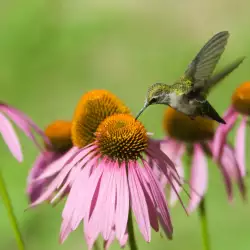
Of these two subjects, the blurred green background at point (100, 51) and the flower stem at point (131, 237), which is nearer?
the flower stem at point (131, 237)

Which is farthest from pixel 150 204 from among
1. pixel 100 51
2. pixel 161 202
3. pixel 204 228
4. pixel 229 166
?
pixel 100 51

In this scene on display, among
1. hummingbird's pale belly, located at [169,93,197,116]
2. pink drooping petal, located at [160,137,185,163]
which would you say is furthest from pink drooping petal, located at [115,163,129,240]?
pink drooping petal, located at [160,137,185,163]

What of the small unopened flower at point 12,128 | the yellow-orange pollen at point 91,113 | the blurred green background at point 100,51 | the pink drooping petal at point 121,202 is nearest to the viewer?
the pink drooping petal at point 121,202

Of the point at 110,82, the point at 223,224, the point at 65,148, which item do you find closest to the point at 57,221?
the point at 223,224

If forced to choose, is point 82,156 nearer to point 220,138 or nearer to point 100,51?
point 220,138

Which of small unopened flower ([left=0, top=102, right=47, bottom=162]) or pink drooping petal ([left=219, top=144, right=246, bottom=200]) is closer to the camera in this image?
small unopened flower ([left=0, top=102, right=47, bottom=162])

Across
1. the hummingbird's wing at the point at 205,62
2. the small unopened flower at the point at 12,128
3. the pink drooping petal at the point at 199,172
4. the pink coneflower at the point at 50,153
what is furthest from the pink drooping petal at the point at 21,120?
the pink drooping petal at the point at 199,172

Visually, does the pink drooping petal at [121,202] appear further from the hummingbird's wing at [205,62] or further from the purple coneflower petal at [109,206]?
the hummingbird's wing at [205,62]

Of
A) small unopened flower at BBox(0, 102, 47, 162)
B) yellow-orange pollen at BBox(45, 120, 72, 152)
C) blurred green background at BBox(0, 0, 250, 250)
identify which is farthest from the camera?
blurred green background at BBox(0, 0, 250, 250)

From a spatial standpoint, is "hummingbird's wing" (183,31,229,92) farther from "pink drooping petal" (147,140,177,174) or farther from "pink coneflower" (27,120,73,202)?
"pink coneflower" (27,120,73,202)
